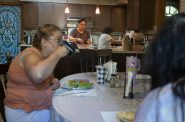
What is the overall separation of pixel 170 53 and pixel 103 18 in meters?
8.73

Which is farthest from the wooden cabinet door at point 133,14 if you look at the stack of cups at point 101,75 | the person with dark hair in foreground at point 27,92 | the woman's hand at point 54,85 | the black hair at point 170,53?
the black hair at point 170,53

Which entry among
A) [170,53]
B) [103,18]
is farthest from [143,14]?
[170,53]

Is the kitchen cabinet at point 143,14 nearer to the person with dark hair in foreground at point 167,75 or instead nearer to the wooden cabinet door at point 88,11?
the wooden cabinet door at point 88,11

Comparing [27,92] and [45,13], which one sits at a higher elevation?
[45,13]

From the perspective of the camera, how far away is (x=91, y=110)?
1.65m

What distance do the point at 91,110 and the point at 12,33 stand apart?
22.6ft

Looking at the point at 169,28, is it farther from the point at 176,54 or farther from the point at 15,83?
the point at 15,83

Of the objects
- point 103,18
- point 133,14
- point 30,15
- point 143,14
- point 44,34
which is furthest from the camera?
point 103,18

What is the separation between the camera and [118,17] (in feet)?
31.4

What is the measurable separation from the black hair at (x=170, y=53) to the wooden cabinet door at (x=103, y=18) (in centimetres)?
861

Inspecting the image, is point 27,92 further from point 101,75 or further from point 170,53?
point 170,53

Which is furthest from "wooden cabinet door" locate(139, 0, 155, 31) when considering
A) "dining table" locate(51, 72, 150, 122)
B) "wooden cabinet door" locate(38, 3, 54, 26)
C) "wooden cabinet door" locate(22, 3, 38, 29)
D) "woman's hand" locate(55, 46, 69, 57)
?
"woman's hand" locate(55, 46, 69, 57)

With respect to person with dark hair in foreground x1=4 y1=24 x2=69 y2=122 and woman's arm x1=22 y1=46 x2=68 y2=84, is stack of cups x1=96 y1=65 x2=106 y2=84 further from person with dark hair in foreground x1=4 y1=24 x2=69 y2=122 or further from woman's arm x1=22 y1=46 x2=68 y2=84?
woman's arm x1=22 y1=46 x2=68 y2=84

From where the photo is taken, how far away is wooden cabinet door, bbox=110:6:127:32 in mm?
9523
